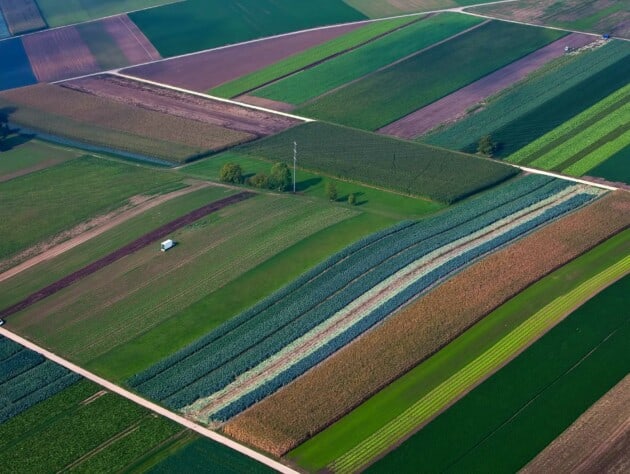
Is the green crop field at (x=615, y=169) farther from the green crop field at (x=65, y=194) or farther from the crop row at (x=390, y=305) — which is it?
the green crop field at (x=65, y=194)

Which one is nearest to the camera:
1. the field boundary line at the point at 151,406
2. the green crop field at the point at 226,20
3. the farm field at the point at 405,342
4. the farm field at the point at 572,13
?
the field boundary line at the point at 151,406

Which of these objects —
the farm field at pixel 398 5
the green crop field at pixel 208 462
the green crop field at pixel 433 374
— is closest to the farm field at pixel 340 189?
the green crop field at pixel 433 374

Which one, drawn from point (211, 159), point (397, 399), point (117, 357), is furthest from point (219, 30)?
point (397, 399)

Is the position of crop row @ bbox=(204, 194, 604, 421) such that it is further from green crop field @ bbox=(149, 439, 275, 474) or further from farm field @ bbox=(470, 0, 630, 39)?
farm field @ bbox=(470, 0, 630, 39)

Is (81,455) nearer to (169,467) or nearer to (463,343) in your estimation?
(169,467)

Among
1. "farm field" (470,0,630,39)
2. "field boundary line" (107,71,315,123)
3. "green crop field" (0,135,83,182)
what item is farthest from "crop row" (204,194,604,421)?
"farm field" (470,0,630,39)

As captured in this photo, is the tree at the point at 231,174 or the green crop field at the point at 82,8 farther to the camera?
the green crop field at the point at 82,8
